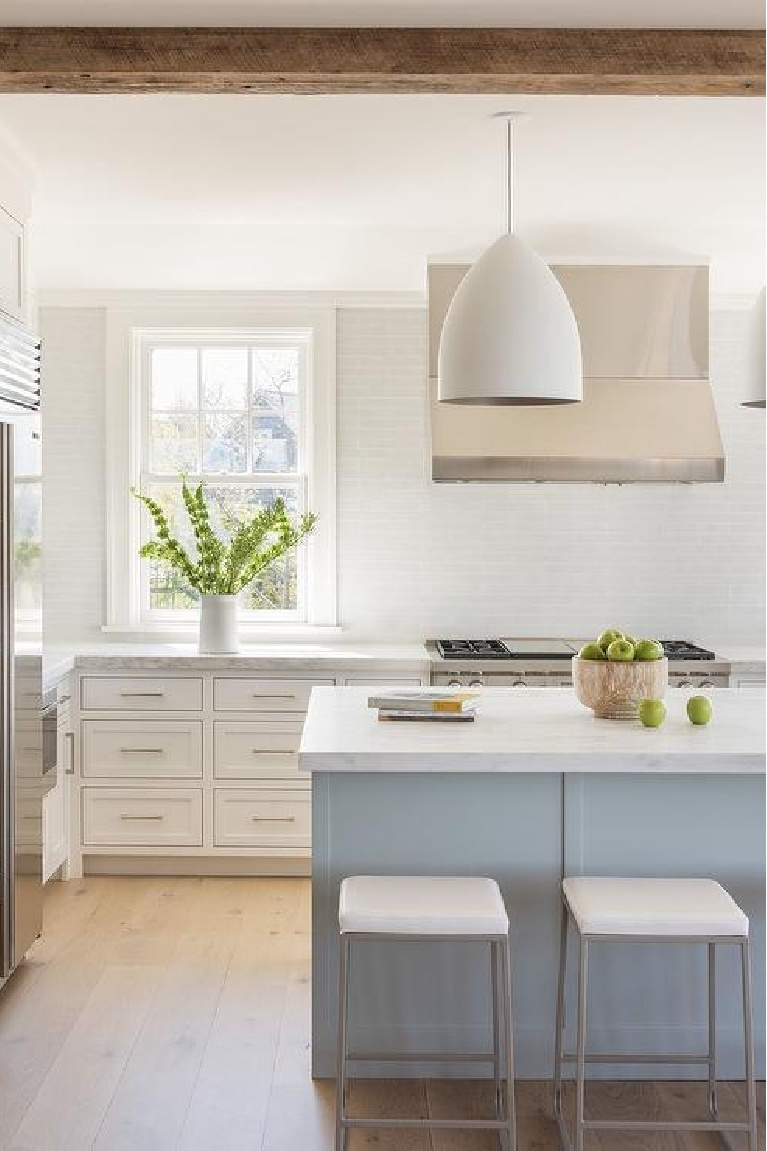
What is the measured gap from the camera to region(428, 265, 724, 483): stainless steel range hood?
5.80 meters

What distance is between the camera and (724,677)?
Answer: 564 cm

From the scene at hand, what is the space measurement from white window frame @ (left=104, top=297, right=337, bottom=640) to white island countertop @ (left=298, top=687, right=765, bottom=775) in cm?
227

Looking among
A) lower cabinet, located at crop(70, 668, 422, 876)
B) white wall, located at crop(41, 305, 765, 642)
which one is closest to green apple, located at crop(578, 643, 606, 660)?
lower cabinet, located at crop(70, 668, 422, 876)

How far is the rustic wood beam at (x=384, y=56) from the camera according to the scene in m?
3.44

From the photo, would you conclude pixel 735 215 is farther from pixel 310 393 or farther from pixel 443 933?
pixel 443 933

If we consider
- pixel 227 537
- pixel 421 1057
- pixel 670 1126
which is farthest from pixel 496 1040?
pixel 227 537

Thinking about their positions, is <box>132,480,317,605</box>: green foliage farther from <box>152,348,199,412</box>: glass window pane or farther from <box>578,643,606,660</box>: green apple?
<box>578,643,606,660</box>: green apple

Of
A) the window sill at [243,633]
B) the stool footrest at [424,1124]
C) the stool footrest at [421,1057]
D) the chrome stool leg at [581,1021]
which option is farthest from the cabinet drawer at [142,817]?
the chrome stool leg at [581,1021]

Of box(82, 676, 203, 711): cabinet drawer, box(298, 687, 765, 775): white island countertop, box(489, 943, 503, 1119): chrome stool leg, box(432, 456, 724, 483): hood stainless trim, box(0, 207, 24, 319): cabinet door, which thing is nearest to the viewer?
box(489, 943, 503, 1119): chrome stool leg

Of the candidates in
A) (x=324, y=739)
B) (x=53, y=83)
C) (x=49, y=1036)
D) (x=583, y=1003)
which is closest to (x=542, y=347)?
(x=324, y=739)

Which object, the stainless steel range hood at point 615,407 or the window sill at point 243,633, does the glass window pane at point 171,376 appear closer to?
the window sill at point 243,633

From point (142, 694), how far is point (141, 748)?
0.77ft

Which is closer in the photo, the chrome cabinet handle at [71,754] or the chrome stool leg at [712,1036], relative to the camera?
the chrome stool leg at [712,1036]

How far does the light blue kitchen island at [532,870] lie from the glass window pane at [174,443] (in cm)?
306
